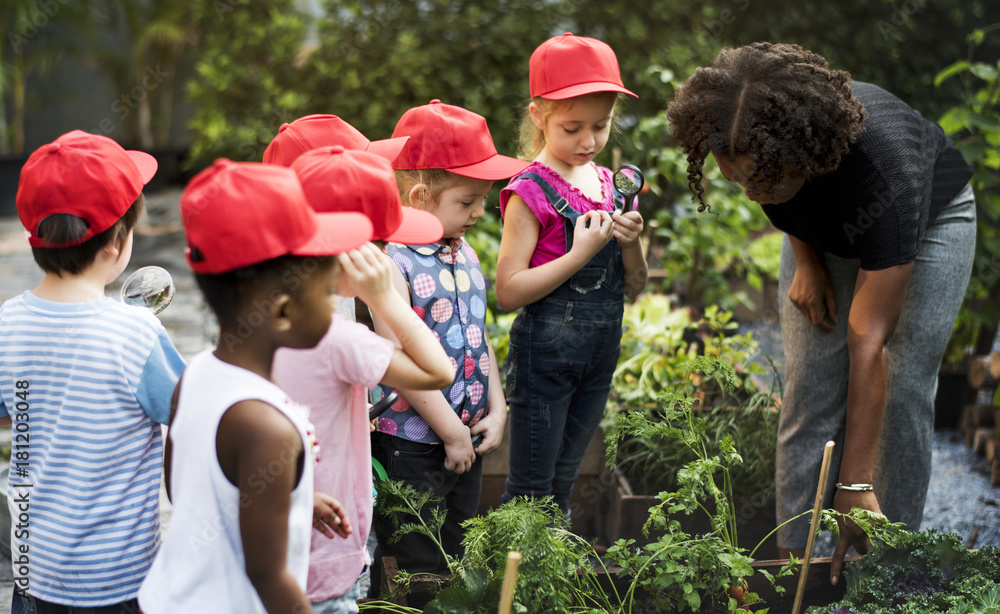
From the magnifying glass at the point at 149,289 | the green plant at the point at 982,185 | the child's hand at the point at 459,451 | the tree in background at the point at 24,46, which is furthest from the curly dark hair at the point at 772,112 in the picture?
the tree in background at the point at 24,46

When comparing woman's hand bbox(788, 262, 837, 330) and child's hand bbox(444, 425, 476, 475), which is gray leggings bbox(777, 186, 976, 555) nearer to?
woman's hand bbox(788, 262, 837, 330)

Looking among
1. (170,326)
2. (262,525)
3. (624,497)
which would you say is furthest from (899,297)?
(170,326)

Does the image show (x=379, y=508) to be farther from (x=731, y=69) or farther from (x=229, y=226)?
(x=731, y=69)

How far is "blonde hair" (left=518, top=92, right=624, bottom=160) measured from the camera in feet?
6.51

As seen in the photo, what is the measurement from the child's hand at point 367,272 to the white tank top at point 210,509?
0.78 ft

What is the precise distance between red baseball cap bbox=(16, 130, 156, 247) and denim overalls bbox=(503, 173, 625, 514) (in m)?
0.94

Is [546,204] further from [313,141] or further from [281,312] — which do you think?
[281,312]

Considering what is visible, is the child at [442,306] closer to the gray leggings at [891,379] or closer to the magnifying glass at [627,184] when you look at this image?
the magnifying glass at [627,184]

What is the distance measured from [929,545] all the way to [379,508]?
1.17 metres

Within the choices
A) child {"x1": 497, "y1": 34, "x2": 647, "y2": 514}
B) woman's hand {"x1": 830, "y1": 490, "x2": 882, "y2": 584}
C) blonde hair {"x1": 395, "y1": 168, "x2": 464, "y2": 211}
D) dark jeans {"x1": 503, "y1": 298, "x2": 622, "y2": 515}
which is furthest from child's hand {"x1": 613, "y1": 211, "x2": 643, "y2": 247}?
woman's hand {"x1": 830, "y1": 490, "x2": 882, "y2": 584}

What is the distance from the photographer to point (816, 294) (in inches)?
83.7

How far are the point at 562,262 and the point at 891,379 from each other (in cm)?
88

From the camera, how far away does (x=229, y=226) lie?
3.32 ft

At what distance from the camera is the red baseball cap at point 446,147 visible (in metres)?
1.80
